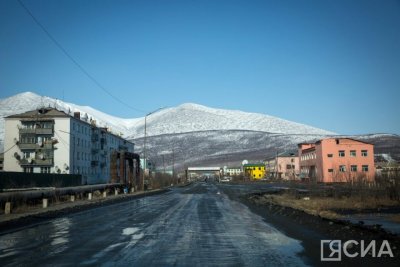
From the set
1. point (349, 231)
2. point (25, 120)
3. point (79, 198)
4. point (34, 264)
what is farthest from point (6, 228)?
point (25, 120)

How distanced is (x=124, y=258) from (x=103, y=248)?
176cm

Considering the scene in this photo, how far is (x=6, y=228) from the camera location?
1848cm

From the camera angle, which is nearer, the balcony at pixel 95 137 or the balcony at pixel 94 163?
the balcony at pixel 94 163

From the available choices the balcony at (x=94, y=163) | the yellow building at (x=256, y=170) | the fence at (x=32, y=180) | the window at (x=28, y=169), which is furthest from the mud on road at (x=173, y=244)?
the yellow building at (x=256, y=170)

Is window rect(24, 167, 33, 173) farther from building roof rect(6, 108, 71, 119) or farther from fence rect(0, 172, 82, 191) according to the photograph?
fence rect(0, 172, 82, 191)

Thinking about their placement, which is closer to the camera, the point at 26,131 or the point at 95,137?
the point at 26,131

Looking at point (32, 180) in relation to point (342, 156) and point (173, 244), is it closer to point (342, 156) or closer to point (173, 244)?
point (173, 244)

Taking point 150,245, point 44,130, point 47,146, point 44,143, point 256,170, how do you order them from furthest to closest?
point 256,170, point 44,130, point 44,143, point 47,146, point 150,245

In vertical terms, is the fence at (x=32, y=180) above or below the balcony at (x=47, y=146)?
below

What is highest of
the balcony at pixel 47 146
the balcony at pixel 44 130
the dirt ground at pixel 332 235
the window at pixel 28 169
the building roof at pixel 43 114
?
the building roof at pixel 43 114

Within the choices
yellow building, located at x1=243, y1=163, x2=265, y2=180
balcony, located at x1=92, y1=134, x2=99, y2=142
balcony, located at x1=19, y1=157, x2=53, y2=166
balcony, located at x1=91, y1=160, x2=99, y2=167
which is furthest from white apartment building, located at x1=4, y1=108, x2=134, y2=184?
yellow building, located at x1=243, y1=163, x2=265, y2=180

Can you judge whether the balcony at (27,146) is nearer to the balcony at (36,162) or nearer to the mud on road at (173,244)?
the balcony at (36,162)

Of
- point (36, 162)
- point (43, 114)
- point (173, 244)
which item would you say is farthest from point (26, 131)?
point (173, 244)

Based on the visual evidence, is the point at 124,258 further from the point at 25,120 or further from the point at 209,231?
the point at 25,120
